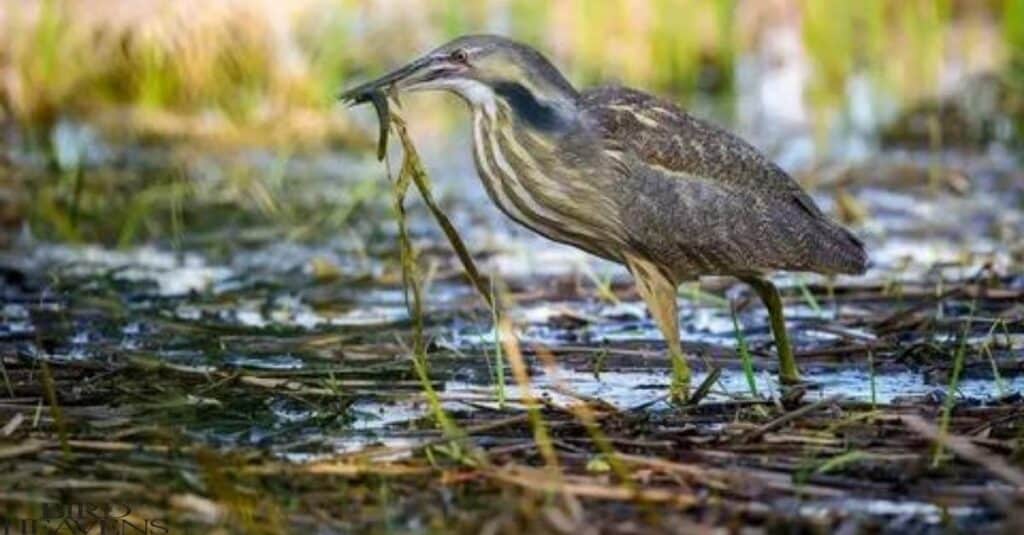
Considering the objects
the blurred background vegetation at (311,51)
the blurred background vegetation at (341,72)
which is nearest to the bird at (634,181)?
the blurred background vegetation at (341,72)

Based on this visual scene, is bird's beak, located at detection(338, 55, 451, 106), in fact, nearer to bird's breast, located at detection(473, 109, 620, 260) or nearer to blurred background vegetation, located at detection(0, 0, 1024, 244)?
bird's breast, located at detection(473, 109, 620, 260)

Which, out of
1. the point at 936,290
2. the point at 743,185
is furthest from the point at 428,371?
the point at 936,290

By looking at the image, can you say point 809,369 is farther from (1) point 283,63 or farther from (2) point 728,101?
(2) point 728,101

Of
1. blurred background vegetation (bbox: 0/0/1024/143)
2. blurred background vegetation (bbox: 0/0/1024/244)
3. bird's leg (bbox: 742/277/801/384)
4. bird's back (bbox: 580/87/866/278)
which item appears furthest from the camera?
blurred background vegetation (bbox: 0/0/1024/143)

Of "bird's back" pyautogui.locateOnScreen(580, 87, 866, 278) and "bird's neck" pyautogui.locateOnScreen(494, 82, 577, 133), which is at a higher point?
"bird's neck" pyautogui.locateOnScreen(494, 82, 577, 133)

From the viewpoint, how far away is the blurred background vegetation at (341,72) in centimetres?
1121

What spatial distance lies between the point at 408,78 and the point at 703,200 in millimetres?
839

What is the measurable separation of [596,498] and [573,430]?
653mm

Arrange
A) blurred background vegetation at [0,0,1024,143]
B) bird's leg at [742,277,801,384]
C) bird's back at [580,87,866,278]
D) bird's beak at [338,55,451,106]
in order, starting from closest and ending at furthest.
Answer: bird's beak at [338,55,451,106], bird's back at [580,87,866,278], bird's leg at [742,277,801,384], blurred background vegetation at [0,0,1024,143]

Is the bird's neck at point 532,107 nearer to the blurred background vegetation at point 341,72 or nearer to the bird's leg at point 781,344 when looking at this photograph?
the bird's leg at point 781,344

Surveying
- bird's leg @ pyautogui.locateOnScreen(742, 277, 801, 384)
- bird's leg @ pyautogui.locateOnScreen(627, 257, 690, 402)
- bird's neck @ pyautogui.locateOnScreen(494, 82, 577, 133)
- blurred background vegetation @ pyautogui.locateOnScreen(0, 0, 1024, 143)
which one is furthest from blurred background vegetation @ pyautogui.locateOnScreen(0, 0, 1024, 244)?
bird's neck @ pyautogui.locateOnScreen(494, 82, 577, 133)

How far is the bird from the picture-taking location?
5.20 meters

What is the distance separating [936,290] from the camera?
6848mm

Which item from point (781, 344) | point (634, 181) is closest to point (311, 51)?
point (781, 344)
